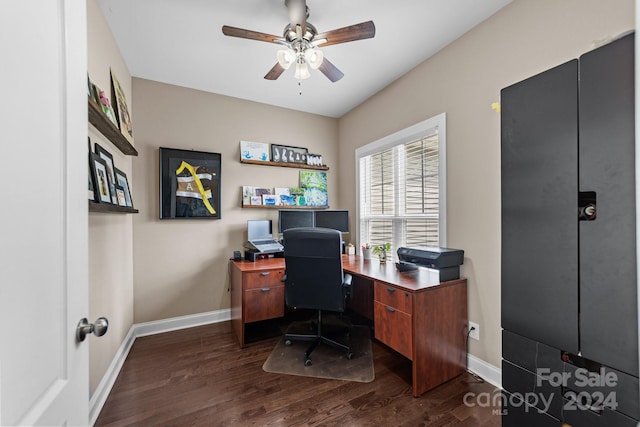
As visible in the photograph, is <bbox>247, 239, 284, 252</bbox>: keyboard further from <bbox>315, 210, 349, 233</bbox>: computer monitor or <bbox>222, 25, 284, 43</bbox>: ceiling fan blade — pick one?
<bbox>222, 25, 284, 43</bbox>: ceiling fan blade

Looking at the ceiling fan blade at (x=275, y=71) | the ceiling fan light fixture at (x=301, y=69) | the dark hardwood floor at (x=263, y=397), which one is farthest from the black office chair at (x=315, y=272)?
the ceiling fan blade at (x=275, y=71)

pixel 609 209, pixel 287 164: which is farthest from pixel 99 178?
pixel 609 209

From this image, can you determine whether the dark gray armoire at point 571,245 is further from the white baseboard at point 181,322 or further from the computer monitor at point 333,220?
the white baseboard at point 181,322

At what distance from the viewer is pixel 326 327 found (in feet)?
9.25

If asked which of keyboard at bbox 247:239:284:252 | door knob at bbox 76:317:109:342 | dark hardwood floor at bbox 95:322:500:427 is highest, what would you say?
door knob at bbox 76:317:109:342

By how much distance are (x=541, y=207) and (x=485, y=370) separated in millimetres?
1473

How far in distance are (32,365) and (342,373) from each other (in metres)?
1.92

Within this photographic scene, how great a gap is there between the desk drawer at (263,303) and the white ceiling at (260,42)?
2188mm

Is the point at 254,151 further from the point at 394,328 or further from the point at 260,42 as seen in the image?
the point at 394,328

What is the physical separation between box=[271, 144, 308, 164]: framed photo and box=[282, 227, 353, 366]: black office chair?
4.96 ft

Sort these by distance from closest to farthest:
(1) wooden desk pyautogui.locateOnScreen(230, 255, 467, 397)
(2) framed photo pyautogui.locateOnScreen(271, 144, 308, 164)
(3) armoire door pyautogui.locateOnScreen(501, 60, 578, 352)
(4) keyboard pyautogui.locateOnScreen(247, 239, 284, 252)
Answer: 1. (3) armoire door pyautogui.locateOnScreen(501, 60, 578, 352)
2. (1) wooden desk pyautogui.locateOnScreen(230, 255, 467, 397)
3. (4) keyboard pyautogui.locateOnScreen(247, 239, 284, 252)
4. (2) framed photo pyautogui.locateOnScreen(271, 144, 308, 164)

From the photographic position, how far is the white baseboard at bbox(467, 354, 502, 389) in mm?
1839

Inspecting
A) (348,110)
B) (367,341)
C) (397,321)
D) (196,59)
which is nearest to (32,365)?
(397,321)

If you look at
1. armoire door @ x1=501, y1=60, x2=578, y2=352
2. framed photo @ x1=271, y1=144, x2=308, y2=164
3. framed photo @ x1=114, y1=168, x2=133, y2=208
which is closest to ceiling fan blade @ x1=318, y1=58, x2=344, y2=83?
armoire door @ x1=501, y1=60, x2=578, y2=352
